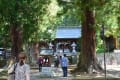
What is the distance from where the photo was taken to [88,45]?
31906 mm

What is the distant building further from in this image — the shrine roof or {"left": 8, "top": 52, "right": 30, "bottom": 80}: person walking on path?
{"left": 8, "top": 52, "right": 30, "bottom": 80}: person walking on path

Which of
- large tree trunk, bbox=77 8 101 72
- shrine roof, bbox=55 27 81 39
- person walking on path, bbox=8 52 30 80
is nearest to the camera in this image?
person walking on path, bbox=8 52 30 80

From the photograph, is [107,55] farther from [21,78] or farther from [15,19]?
[21,78]

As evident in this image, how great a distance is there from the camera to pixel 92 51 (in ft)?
104

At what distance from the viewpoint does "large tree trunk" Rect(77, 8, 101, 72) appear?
31.4 metres

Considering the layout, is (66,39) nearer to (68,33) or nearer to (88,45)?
(68,33)

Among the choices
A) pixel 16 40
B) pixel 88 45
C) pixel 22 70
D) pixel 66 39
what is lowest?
pixel 66 39

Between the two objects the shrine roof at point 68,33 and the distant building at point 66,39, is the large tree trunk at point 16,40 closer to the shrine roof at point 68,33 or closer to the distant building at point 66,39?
the distant building at point 66,39

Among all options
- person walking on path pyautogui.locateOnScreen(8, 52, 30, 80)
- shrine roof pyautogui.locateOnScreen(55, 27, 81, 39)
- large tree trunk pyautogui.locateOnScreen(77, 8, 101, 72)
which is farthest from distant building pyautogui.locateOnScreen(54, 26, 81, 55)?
person walking on path pyautogui.locateOnScreen(8, 52, 30, 80)

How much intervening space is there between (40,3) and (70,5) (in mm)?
2076

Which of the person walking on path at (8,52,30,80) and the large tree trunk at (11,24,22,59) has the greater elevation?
the person walking on path at (8,52,30,80)

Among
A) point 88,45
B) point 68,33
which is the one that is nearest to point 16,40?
point 88,45

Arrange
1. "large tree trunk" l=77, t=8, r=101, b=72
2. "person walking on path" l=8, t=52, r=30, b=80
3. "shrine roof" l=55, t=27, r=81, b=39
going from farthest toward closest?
1. "shrine roof" l=55, t=27, r=81, b=39
2. "large tree trunk" l=77, t=8, r=101, b=72
3. "person walking on path" l=8, t=52, r=30, b=80

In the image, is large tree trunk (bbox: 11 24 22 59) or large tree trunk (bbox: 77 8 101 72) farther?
large tree trunk (bbox: 11 24 22 59)
